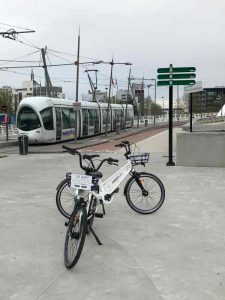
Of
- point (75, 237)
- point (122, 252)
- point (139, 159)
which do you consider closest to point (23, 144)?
point (139, 159)

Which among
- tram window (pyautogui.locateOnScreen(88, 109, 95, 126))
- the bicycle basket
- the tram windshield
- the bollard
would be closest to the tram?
the tram windshield

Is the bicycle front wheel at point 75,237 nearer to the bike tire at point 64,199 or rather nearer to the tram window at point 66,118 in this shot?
the bike tire at point 64,199

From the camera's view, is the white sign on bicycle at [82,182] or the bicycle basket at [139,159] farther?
the bicycle basket at [139,159]

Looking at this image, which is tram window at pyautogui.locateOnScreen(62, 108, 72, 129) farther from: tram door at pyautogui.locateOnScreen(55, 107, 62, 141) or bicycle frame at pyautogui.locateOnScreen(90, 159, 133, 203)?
bicycle frame at pyautogui.locateOnScreen(90, 159, 133, 203)

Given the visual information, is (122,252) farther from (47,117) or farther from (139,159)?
(47,117)

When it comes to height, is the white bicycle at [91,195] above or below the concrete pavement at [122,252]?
above

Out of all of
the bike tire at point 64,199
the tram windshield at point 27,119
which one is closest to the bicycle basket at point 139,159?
the bike tire at point 64,199

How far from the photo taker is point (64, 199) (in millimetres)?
7234

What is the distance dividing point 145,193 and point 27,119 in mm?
22927

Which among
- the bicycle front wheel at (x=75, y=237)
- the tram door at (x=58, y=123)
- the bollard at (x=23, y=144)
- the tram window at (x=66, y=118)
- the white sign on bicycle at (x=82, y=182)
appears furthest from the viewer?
the tram window at (x=66, y=118)

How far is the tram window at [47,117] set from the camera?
2925 centimetres

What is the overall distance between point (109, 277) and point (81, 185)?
1.26 m

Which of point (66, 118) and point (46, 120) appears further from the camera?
point (66, 118)

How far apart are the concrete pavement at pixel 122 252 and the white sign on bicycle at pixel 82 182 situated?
722 mm
